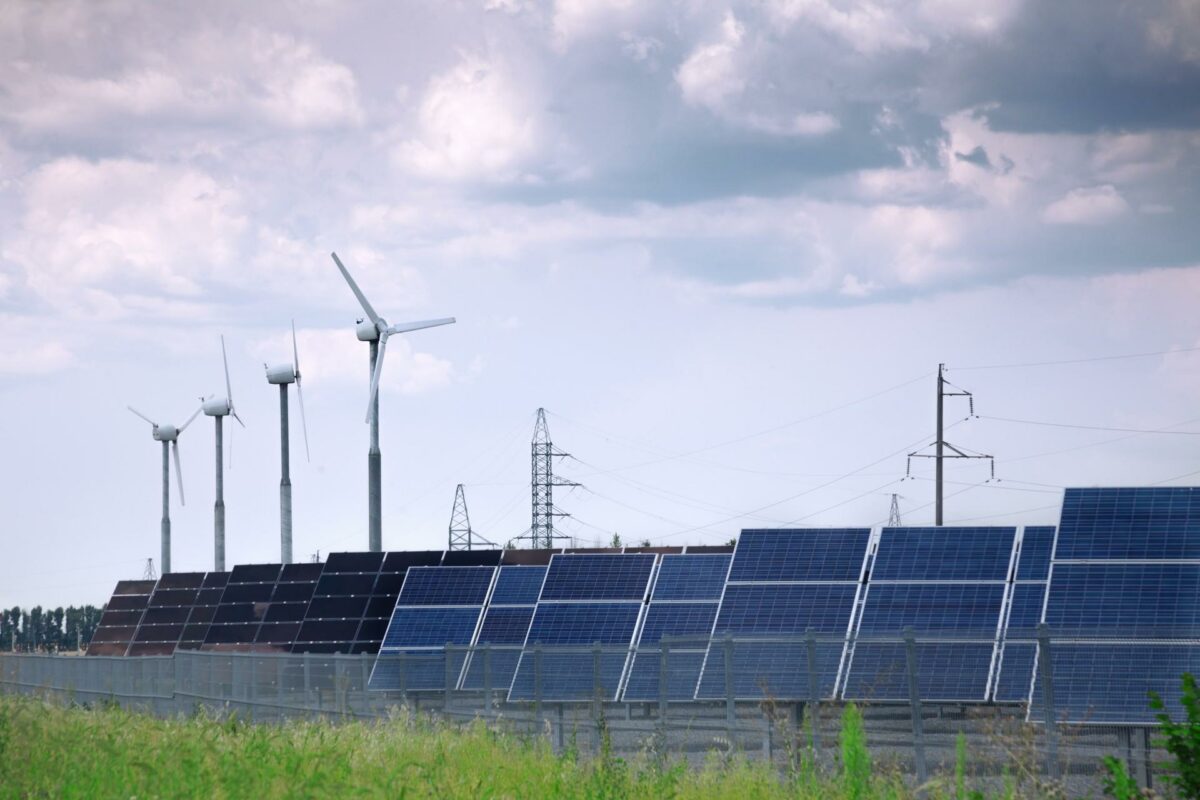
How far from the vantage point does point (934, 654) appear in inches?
1117

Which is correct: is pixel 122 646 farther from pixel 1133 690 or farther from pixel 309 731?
pixel 1133 690

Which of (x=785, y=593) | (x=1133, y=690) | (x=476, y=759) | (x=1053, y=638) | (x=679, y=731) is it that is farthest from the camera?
(x=785, y=593)

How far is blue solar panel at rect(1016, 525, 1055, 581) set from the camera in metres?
31.6

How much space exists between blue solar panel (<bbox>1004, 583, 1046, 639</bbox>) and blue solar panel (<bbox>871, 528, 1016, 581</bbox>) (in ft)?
2.26

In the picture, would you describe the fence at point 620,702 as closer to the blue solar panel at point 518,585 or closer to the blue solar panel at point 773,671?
the blue solar panel at point 773,671

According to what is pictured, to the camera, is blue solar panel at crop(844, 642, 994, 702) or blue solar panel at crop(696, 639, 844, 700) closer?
blue solar panel at crop(844, 642, 994, 702)

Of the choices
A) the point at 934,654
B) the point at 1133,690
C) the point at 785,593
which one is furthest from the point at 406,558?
the point at 1133,690

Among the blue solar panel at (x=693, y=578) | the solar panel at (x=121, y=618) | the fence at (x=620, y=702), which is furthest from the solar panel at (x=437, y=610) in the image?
the solar panel at (x=121, y=618)

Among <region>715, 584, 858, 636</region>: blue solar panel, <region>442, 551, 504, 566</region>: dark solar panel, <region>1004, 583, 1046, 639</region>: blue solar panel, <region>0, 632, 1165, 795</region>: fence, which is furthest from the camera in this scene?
<region>442, 551, 504, 566</region>: dark solar panel

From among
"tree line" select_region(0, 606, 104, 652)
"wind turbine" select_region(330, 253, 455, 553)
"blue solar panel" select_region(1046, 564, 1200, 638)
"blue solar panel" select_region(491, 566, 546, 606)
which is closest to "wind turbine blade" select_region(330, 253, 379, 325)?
"wind turbine" select_region(330, 253, 455, 553)

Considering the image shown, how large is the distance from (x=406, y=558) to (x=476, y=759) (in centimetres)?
3083

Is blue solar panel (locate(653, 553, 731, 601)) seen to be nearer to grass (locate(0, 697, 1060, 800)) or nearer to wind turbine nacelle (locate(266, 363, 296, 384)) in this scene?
grass (locate(0, 697, 1060, 800))

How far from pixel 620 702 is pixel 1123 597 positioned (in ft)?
36.0

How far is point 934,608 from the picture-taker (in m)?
31.5
